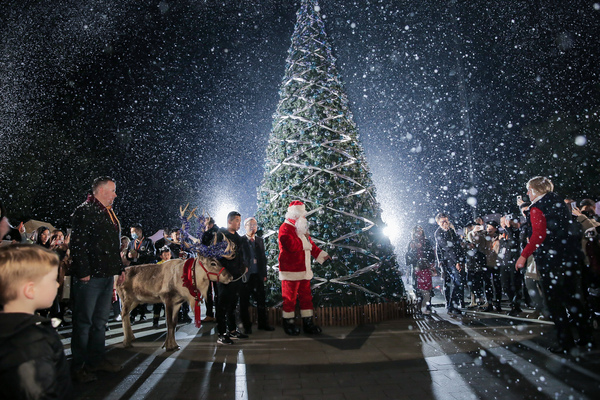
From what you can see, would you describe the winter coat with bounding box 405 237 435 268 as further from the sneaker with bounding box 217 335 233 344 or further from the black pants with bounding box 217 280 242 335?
the sneaker with bounding box 217 335 233 344

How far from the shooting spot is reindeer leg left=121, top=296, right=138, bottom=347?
5.40 metres

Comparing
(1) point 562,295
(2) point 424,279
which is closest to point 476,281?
(2) point 424,279

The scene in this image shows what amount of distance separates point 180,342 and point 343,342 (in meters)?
2.57

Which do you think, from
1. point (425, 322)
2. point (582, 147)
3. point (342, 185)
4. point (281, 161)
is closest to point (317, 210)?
point (342, 185)

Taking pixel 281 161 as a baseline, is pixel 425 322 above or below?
below

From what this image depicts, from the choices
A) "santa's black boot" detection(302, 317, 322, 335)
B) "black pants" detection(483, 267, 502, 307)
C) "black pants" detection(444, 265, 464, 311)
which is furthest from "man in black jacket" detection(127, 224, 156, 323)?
"black pants" detection(483, 267, 502, 307)

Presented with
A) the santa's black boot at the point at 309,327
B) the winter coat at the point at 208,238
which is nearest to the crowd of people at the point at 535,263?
the santa's black boot at the point at 309,327

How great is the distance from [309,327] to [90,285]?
11.1ft

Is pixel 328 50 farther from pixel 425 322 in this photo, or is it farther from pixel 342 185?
pixel 425 322

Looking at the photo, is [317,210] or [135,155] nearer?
[317,210]

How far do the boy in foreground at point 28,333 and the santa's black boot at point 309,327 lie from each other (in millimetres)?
4533

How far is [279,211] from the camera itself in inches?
286

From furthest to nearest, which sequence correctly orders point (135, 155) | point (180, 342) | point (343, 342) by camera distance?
point (135, 155) < point (180, 342) < point (343, 342)

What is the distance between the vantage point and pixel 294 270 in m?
6.01
